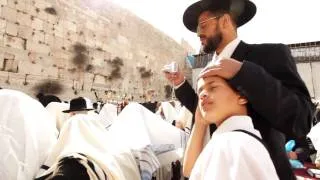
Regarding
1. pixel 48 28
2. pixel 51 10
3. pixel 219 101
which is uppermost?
pixel 51 10

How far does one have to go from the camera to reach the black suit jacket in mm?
1261

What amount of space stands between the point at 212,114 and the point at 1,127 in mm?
1884

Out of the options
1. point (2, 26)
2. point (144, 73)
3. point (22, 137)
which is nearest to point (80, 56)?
point (2, 26)

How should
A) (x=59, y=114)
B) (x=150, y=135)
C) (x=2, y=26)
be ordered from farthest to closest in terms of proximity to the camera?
(x=2, y=26), (x=59, y=114), (x=150, y=135)

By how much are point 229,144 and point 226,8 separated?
3.48 feet

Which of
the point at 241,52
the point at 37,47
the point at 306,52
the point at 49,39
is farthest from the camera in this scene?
the point at 306,52

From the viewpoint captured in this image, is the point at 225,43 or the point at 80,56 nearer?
the point at 225,43

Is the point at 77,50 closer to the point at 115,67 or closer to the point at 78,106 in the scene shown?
the point at 115,67

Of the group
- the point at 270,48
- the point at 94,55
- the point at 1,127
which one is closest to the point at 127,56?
the point at 94,55

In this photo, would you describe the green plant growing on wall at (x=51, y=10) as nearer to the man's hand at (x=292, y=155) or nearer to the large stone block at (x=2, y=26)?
the large stone block at (x=2, y=26)

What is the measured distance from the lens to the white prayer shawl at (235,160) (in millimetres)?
944

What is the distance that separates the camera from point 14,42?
8.86m

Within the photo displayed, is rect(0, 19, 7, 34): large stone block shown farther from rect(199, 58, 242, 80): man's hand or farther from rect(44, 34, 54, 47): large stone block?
rect(199, 58, 242, 80): man's hand

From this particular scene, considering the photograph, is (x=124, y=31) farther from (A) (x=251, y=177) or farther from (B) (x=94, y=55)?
(A) (x=251, y=177)
